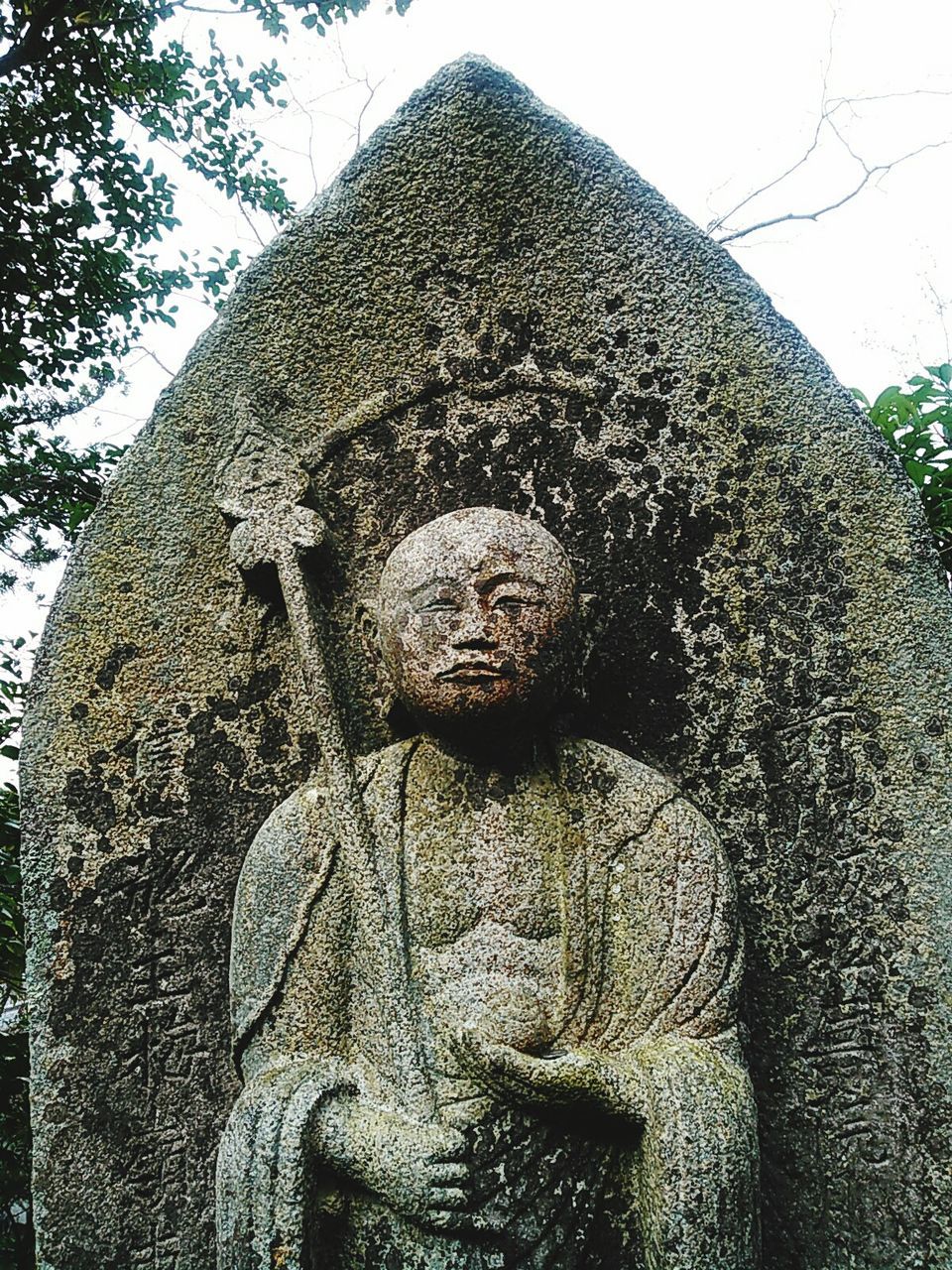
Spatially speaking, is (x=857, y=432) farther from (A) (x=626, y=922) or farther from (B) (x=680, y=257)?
(A) (x=626, y=922)

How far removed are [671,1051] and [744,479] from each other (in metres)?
1.80

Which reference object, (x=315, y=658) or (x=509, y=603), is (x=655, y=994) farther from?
(x=315, y=658)

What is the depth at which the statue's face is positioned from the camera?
9.50 feet

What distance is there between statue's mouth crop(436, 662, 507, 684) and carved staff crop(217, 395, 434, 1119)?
0.48m

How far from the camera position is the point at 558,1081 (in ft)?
8.46

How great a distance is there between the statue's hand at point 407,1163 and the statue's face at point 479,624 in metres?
0.98

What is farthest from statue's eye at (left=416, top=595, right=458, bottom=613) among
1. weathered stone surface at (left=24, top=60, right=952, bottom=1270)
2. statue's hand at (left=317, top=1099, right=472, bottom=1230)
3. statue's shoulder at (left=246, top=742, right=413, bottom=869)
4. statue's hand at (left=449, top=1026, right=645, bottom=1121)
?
statue's hand at (left=317, top=1099, right=472, bottom=1230)

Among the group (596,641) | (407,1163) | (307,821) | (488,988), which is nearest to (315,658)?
(307,821)

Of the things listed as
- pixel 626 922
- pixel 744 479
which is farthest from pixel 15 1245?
pixel 744 479

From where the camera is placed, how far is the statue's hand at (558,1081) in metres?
2.58

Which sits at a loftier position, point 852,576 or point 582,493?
point 582,493

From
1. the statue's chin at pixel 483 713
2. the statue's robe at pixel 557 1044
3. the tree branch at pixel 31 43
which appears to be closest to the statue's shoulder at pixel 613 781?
the statue's robe at pixel 557 1044

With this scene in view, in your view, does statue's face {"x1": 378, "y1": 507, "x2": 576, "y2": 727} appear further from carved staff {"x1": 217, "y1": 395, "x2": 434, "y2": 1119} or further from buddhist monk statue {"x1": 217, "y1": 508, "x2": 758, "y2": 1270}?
Answer: carved staff {"x1": 217, "y1": 395, "x2": 434, "y2": 1119}

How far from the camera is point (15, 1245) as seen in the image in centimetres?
461
